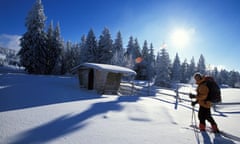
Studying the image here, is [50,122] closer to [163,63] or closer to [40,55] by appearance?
[40,55]

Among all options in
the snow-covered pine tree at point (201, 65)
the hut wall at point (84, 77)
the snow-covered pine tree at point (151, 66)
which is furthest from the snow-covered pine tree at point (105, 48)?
the snow-covered pine tree at point (201, 65)

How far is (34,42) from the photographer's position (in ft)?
83.7

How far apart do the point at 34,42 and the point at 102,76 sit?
739 inches

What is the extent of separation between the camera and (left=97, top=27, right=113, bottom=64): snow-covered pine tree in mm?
34312

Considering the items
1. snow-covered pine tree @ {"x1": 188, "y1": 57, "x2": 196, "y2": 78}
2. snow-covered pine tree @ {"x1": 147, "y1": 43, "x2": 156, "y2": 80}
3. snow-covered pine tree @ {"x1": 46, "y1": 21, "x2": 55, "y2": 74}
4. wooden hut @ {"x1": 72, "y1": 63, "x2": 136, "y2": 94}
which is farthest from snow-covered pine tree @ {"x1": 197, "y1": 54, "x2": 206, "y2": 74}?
wooden hut @ {"x1": 72, "y1": 63, "x2": 136, "y2": 94}

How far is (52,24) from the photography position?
32.2m

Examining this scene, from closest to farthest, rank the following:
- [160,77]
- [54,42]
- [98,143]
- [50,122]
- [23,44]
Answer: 1. [98,143]
2. [50,122]
3. [23,44]
4. [54,42]
5. [160,77]

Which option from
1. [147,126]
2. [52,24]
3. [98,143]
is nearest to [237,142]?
[147,126]

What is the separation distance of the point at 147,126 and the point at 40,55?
26.8 meters

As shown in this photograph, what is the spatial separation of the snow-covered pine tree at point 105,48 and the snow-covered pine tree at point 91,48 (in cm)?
93

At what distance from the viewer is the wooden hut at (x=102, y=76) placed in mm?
12872

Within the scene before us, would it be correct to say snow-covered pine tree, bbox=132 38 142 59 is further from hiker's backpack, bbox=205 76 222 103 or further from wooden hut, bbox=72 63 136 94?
hiker's backpack, bbox=205 76 222 103

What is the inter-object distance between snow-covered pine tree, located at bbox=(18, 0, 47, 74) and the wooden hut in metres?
15.2

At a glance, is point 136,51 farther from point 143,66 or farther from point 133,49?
point 143,66
